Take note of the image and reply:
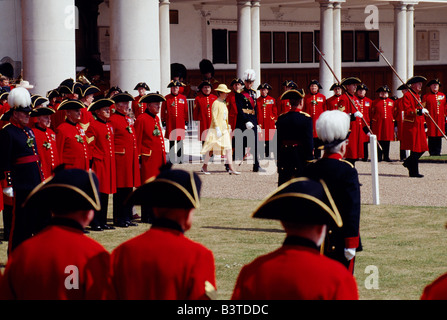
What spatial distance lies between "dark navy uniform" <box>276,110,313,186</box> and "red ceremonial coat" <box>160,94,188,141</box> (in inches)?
332

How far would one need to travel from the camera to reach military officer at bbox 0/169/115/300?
146 inches

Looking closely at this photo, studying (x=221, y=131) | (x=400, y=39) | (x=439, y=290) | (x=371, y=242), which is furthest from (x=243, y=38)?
(x=439, y=290)

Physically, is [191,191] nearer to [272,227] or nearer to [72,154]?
[72,154]

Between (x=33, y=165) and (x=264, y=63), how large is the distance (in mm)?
22938

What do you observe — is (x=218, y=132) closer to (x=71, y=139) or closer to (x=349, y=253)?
(x=71, y=139)

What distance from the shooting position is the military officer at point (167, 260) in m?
3.70

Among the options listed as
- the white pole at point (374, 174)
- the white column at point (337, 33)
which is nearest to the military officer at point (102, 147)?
the white pole at point (374, 174)

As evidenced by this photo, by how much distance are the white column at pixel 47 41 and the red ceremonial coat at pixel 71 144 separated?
5.79 m

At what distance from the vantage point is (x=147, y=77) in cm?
1753

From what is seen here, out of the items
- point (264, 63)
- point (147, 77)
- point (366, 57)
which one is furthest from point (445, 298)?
point (366, 57)

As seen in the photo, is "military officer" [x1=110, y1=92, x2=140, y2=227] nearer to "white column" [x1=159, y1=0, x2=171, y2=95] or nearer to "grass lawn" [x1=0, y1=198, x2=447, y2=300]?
"grass lawn" [x1=0, y1=198, x2=447, y2=300]

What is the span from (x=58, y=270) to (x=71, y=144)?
6382 mm

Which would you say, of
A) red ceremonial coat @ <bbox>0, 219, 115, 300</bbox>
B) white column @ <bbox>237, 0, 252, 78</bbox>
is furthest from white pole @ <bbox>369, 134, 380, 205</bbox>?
white column @ <bbox>237, 0, 252, 78</bbox>

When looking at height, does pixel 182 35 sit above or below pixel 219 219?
above
